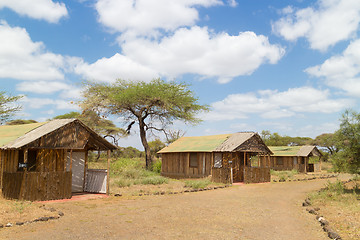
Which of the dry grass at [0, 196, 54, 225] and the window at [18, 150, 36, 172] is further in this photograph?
the window at [18, 150, 36, 172]

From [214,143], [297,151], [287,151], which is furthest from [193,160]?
[287,151]

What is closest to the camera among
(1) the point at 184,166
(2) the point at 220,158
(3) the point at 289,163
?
(2) the point at 220,158

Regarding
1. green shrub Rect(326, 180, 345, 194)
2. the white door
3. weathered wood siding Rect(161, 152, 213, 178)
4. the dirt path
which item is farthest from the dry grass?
weathered wood siding Rect(161, 152, 213, 178)

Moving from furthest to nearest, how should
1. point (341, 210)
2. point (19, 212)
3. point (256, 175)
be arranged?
point (256, 175) < point (341, 210) < point (19, 212)

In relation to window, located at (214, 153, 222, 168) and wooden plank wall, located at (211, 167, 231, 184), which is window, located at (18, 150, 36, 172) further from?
window, located at (214, 153, 222, 168)

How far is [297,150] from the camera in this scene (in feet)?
138

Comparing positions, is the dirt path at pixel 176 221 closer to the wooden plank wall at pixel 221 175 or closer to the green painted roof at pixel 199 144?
the wooden plank wall at pixel 221 175

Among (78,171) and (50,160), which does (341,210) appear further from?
(50,160)

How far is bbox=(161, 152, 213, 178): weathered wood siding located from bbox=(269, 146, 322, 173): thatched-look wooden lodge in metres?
19.2

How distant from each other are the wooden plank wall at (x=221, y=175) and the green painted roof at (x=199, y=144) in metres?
2.05

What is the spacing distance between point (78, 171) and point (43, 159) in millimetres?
2556

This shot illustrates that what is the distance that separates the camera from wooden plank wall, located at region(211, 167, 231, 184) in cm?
2319

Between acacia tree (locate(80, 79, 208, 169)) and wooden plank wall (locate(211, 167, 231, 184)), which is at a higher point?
acacia tree (locate(80, 79, 208, 169))

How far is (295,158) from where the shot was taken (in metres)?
41.4
